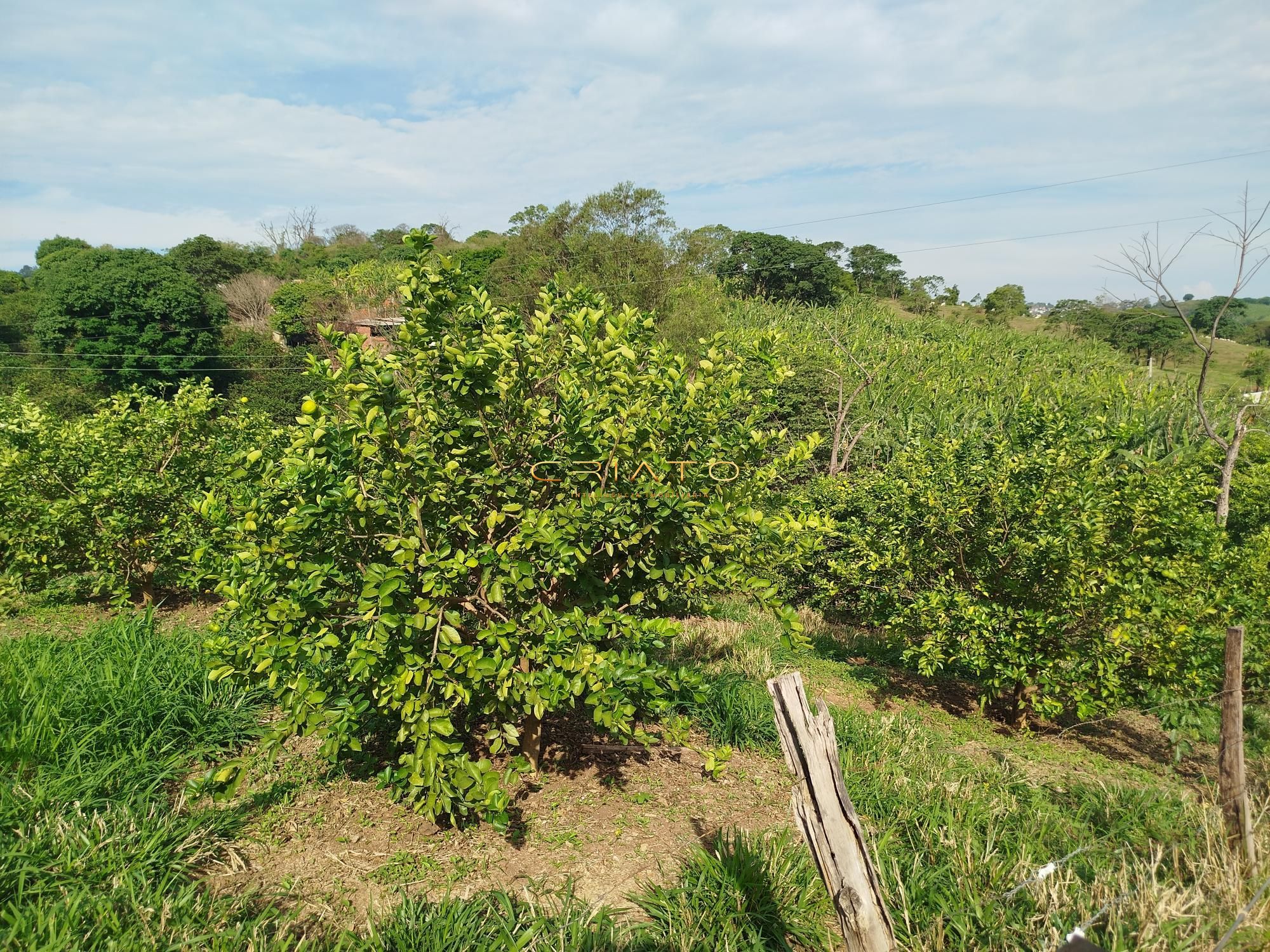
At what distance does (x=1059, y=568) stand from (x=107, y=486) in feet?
27.3

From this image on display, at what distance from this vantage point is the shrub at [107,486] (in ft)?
22.9

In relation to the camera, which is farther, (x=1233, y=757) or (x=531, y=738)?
(x=531, y=738)

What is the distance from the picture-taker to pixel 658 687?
3100 mm

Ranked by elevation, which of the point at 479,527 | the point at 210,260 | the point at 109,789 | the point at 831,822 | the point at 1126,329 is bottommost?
the point at 109,789

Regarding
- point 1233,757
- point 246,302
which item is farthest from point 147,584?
point 246,302

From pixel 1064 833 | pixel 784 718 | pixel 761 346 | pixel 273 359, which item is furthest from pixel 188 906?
pixel 273 359

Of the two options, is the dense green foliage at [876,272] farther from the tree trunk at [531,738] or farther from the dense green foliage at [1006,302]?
the tree trunk at [531,738]

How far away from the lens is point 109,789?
3.61 metres

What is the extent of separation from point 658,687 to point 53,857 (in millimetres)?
2508

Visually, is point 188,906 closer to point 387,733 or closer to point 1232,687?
point 387,733

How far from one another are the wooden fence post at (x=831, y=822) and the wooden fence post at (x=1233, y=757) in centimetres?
189

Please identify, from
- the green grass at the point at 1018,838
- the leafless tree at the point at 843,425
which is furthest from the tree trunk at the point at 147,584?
the leafless tree at the point at 843,425

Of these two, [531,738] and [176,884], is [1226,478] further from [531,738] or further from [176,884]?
[176,884]

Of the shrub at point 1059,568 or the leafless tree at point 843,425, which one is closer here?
the shrub at point 1059,568
